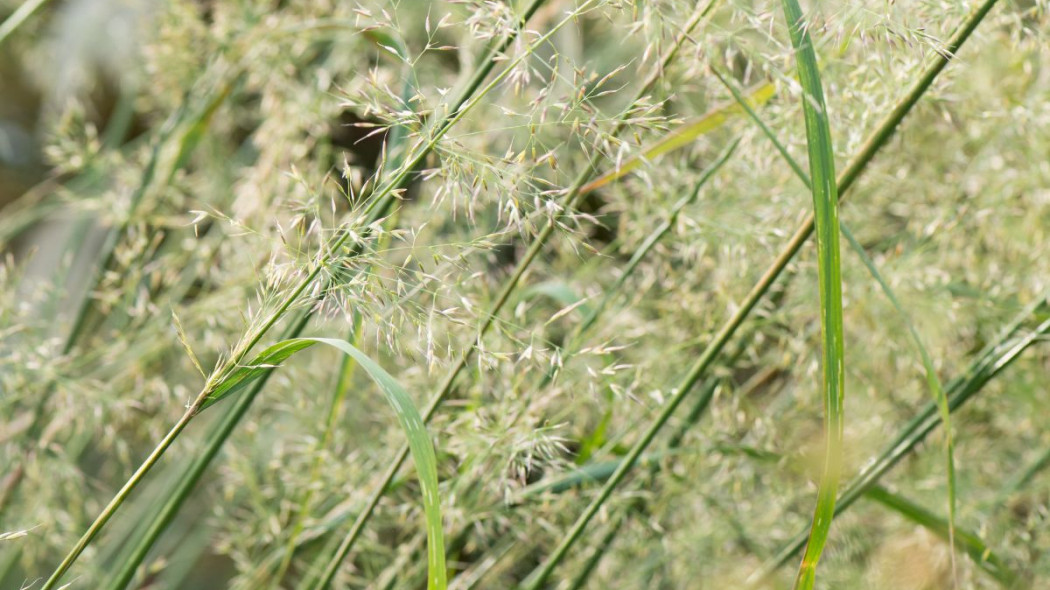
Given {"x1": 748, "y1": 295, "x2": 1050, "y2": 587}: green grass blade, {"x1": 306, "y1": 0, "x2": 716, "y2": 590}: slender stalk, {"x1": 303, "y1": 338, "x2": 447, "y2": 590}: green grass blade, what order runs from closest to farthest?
{"x1": 303, "y1": 338, "x2": 447, "y2": 590}: green grass blade → {"x1": 306, "y1": 0, "x2": 716, "y2": 590}: slender stalk → {"x1": 748, "y1": 295, "x2": 1050, "y2": 587}: green grass blade

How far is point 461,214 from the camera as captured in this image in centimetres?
105

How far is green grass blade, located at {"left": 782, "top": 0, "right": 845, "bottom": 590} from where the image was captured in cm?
46

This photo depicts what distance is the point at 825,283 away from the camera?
463 mm

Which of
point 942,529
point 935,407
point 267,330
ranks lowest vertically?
point 942,529

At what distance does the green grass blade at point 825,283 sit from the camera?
464 millimetres

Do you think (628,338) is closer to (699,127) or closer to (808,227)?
(699,127)

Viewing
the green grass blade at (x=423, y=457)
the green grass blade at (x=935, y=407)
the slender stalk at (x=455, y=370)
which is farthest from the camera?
the green grass blade at (x=935, y=407)

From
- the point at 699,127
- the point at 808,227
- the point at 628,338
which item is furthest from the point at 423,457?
the point at 628,338

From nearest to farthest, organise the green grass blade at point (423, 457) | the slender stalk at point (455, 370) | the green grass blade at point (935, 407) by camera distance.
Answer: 1. the green grass blade at point (423, 457)
2. the slender stalk at point (455, 370)
3. the green grass blade at point (935, 407)

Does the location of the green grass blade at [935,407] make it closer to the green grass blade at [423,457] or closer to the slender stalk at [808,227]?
the slender stalk at [808,227]

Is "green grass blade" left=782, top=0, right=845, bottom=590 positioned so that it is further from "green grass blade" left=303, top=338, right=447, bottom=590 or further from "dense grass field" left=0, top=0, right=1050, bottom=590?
"green grass blade" left=303, top=338, right=447, bottom=590

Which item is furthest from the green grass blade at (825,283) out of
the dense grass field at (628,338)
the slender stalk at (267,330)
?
the slender stalk at (267,330)

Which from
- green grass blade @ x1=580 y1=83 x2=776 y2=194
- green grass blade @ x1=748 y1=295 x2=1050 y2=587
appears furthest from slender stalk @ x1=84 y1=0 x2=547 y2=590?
green grass blade @ x1=748 y1=295 x2=1050 y2=587

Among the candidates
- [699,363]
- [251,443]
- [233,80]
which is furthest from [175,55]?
[699,363]
